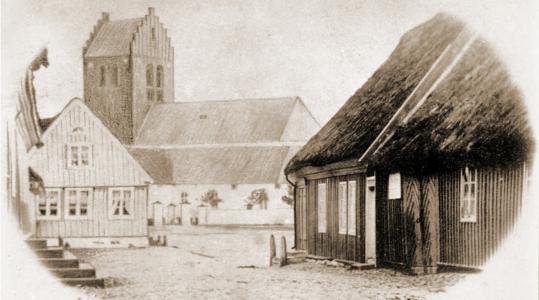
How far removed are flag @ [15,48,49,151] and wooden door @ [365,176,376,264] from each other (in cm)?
207

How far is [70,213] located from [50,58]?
910mm

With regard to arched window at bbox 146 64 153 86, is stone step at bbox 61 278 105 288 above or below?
below

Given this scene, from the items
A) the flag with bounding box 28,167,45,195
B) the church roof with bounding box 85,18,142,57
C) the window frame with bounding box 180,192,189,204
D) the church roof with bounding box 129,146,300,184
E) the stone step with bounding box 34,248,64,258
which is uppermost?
the church roof with bounding box 85,18,142,57

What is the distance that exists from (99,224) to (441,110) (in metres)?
2.07

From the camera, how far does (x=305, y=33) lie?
715 cm

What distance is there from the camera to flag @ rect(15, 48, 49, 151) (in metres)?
7.20

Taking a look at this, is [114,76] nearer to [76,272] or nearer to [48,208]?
[48,208]

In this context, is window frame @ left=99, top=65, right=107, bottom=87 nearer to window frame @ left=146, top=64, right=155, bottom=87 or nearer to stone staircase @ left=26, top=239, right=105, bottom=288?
window frame @ left=146, top=64, right=155, bottom=87

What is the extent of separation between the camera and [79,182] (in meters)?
7.12

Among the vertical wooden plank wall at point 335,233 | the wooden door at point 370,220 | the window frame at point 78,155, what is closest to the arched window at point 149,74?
the window frame at point 78,155

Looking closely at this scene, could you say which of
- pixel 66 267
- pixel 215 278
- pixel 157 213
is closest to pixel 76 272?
pixel 66 267

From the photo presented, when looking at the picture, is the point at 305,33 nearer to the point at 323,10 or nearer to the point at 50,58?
the point at 323,10

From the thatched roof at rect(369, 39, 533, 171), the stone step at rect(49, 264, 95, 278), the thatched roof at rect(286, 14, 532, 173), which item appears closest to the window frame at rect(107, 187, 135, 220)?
the stone step at rect(49, 264, 95, 278)

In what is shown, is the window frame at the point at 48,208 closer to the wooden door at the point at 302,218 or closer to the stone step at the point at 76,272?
the stone step at the point at 76,272
